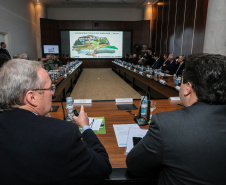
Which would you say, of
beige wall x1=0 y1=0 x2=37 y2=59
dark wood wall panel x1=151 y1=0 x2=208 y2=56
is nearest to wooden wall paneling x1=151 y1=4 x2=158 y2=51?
dark wood wall panel x1=151 y1=0 x2=208 y2=56

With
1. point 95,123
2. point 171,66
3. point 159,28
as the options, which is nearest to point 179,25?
point 159,28

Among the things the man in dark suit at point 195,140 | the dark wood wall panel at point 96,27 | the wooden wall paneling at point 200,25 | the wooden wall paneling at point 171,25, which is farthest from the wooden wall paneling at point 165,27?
the man in dark suit at point 195,140

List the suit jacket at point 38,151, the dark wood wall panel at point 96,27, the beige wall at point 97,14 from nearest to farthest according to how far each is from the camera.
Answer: the suit jacket at point 38,151 < the dark wood wall panel at point 96,27 < the beige wall at point 97,14

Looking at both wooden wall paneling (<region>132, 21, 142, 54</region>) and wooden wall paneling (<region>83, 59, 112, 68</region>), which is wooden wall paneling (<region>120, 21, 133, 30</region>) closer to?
wooden wall paneling (<region>132, 21, 142, 54</region>)

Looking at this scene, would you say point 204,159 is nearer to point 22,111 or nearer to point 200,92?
point 200,92

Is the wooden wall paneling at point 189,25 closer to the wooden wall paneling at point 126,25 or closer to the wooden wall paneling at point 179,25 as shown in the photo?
the wooden wall paneling at point 179,25

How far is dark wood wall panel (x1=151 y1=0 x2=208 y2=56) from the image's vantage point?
6.26 metres

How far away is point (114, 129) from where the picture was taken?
142 cm

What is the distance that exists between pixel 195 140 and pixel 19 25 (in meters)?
9.77

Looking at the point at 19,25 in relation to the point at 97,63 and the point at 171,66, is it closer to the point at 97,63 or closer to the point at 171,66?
the point at 97,63

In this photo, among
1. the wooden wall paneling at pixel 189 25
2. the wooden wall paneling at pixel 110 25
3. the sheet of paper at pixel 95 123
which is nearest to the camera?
the sheet of paper at pixel 95 123

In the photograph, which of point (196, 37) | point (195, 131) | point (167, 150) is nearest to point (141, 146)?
point (167, 150)

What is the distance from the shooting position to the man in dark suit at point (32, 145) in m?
0.64

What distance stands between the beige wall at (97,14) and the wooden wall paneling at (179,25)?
220 inches
